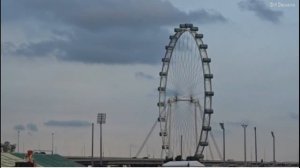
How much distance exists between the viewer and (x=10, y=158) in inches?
4882

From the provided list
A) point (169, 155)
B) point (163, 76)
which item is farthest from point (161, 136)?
point (163, 76)

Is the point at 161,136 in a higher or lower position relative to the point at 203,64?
lower

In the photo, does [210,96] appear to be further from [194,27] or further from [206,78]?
[194,27]

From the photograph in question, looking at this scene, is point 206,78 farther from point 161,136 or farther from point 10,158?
point 10,158

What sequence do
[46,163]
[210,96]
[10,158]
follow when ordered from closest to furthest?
1. [10,158]
2. [46,163]
3. [210,96]

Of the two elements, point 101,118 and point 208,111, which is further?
point 101,118

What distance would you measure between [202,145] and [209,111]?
300 inches

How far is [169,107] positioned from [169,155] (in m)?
12.0

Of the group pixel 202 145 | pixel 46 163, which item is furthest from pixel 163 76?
pixel 46 163

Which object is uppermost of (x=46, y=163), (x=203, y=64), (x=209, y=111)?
(x=203, y=64)

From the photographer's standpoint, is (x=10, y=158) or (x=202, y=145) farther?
(x=202, y=145)

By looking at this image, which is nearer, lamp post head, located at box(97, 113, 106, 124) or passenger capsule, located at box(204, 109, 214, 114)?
passenger capsule, located at box(204, 109, 214, 114)

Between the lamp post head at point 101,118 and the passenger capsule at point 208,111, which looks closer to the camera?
the passenger capsule at point 208,111

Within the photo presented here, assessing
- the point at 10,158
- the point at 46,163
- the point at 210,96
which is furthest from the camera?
the point at 210,96
